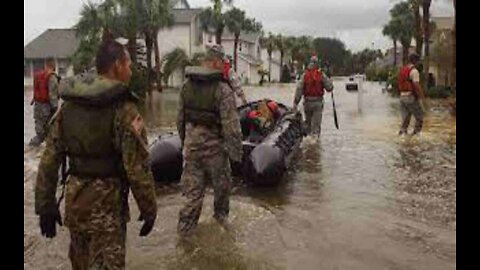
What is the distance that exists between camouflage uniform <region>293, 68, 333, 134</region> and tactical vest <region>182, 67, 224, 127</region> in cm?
737

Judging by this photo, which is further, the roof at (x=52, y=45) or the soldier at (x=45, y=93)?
the roof at (x=52, y=45)

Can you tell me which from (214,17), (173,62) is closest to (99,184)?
(173,62)

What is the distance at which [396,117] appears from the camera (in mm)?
22484

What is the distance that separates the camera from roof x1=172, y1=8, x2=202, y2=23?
2287 inches

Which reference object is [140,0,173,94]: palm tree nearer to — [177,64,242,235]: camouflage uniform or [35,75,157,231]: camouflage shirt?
[177,64,242,235]: camouflage uniform

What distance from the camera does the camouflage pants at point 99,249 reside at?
4352mm

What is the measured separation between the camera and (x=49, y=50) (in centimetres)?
6119

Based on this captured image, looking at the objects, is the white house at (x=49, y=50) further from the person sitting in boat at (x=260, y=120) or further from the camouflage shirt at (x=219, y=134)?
the camouflage shirt at (x=219, y=134)

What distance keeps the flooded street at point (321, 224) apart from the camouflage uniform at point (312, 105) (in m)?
1.91

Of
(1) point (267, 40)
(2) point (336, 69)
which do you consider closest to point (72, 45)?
(1) point (267, 40)

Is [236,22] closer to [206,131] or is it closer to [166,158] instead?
[166,158]

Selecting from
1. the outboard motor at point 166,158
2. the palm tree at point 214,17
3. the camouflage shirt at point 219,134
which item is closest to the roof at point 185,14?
the palm tree at point 214,17
